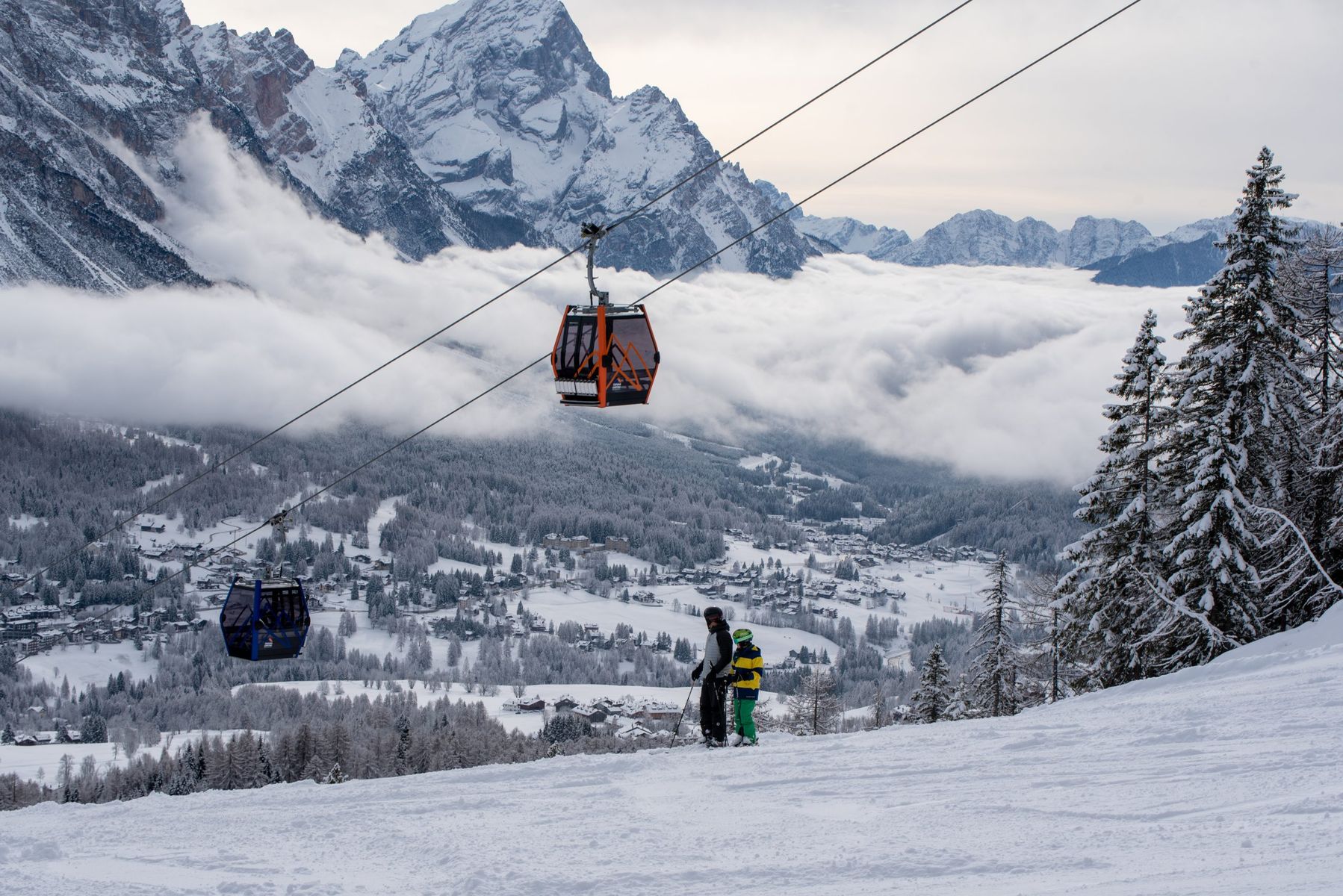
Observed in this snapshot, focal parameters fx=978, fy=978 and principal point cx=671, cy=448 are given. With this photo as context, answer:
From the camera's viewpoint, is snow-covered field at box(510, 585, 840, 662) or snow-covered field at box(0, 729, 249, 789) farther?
snow-covered field at box(510, 585, 840, 662)

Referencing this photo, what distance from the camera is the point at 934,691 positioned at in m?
26.6

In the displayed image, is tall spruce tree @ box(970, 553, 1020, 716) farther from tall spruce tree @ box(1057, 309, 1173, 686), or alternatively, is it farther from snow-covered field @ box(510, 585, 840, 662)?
snow-covered field @ box(510, 585, 840, 662)

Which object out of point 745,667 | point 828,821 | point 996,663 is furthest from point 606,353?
point 996,663

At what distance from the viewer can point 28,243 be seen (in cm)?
19562

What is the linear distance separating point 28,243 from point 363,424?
7603 centimetres

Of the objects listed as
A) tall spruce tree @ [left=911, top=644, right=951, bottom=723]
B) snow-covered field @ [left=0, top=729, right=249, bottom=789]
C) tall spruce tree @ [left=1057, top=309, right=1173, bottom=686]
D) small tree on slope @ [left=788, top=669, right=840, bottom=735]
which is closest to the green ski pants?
tall spruce tree @ [left=1057, top=309, right=1173, bottom=686]

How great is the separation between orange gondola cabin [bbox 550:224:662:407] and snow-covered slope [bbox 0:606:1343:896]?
440 centimetres

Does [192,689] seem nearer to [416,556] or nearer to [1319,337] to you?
[416,556]

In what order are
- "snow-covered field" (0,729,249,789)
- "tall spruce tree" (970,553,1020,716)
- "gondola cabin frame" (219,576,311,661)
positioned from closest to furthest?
1. "gondola cabin frame" (219,576,311,661)
2. "tall spruce tree" (970,553,1020,716)
3. "snow-covered field" (0,729,249,789)

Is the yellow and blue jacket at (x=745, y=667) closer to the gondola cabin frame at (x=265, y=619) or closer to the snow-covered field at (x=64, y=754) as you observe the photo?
the gondola cabin frame at (x=265, y=619)

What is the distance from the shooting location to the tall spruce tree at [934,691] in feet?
87.1

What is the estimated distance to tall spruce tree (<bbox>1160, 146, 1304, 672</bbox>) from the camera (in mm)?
15953

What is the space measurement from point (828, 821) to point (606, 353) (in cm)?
658

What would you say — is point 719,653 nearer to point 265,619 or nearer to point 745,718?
point 745,718
